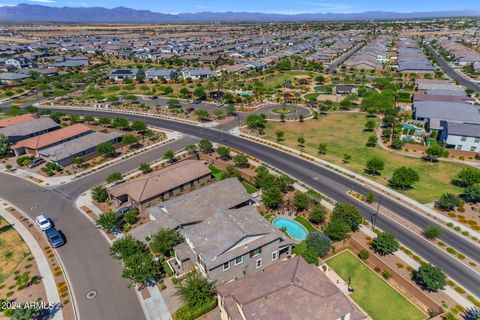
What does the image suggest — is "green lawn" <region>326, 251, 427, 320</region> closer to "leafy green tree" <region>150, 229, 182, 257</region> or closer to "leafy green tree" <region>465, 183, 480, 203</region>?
"leafy green tree" <region>150, 229, 182, 257</region>

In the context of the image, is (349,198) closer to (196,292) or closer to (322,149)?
(322,149)

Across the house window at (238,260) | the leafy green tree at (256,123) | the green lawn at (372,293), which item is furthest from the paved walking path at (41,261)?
the leafy green tree at (256,123)

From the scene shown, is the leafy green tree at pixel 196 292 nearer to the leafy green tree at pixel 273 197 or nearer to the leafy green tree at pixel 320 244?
the leafy green tree at pixel 320 244

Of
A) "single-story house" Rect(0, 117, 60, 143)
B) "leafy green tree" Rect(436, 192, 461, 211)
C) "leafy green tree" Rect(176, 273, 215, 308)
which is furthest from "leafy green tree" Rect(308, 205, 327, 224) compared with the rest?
"single-story house" Rect(0, 117, 60, 143)

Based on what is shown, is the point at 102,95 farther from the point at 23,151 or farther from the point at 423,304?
the point at 423,304

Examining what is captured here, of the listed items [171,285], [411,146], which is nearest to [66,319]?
[171,285]
